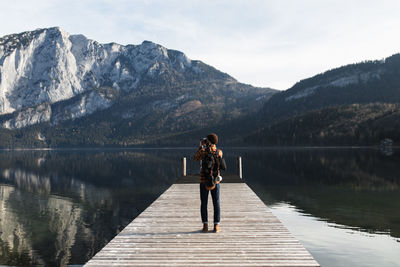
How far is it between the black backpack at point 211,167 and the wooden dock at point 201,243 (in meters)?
1.71

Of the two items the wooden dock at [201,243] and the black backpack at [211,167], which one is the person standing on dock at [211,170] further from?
the wooden dock at [201,243]

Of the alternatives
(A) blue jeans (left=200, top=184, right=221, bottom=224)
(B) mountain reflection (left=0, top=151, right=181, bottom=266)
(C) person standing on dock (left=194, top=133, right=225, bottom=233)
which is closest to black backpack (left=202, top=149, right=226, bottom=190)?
(C) person standing on dock (left=194, top=133, right=225, bottom=233)

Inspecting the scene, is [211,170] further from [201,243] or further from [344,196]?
[344,196]

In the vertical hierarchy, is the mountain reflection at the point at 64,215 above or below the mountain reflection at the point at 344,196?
below

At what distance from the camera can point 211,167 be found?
39.4 feet

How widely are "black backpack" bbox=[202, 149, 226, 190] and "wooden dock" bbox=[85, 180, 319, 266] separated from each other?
1.71m

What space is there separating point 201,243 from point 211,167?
2.54 meters

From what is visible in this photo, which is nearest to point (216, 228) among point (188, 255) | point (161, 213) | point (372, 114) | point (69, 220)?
point (188, 255)

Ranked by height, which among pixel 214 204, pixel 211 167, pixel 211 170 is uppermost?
pixel 211 167

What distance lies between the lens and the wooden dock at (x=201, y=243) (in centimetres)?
919

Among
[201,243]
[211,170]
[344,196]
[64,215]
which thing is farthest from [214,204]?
[344,196]

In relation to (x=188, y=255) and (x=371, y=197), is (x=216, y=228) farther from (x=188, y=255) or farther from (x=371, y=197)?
(x=371, y=197)

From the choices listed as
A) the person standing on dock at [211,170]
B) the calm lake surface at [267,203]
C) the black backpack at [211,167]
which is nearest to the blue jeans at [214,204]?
the person standing on dock at [211,170]

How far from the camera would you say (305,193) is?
33.8 m
